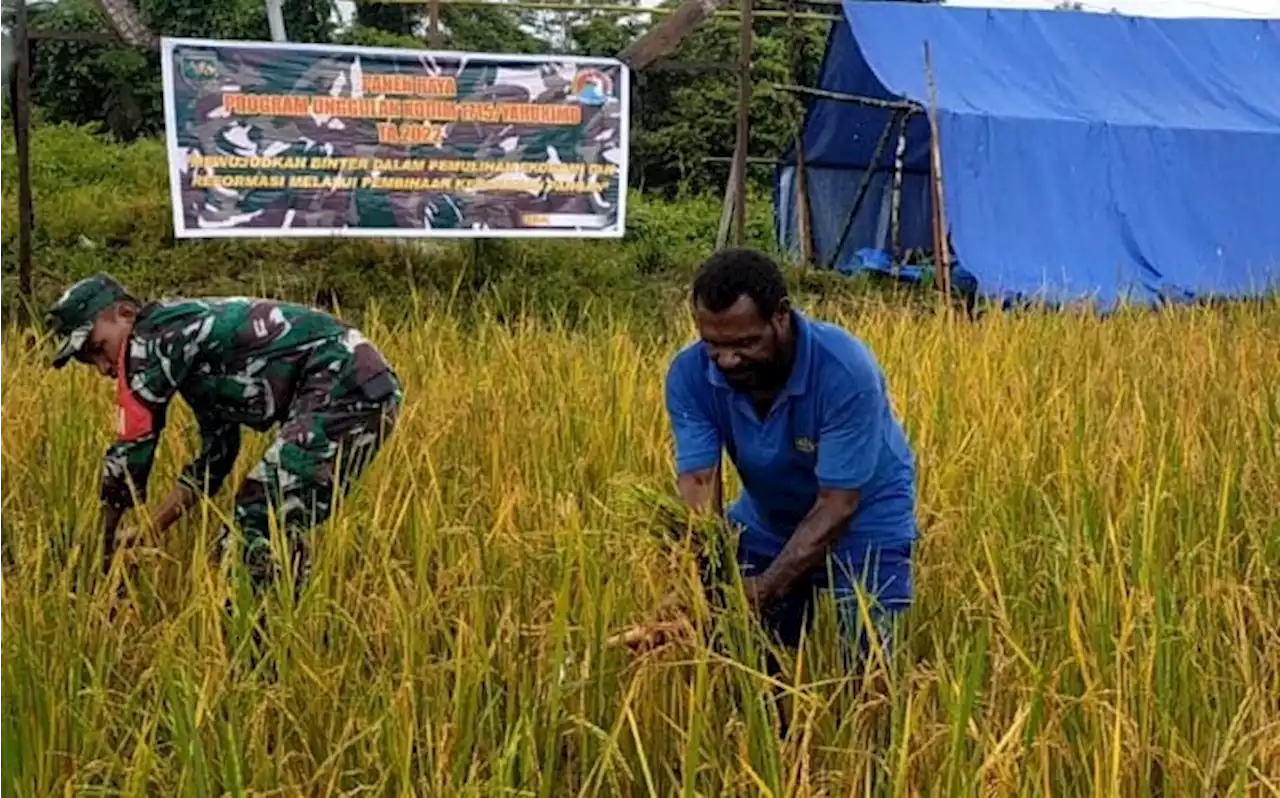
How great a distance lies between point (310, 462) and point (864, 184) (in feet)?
26.4

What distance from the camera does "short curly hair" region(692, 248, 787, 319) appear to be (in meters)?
2.39

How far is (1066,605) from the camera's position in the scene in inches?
93.5

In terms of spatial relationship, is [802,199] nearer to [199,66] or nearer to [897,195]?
[897,195]

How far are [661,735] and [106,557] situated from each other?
1439 mm

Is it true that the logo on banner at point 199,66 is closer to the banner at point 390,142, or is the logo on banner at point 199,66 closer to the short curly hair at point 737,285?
the banner at point 390,142

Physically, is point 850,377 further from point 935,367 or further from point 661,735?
point 935,367

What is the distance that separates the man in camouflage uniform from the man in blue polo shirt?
0.91 meters

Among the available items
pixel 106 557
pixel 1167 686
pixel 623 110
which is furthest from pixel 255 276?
pixel 1167 686

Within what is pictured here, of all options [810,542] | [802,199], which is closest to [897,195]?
[802,199]

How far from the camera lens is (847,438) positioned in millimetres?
2510

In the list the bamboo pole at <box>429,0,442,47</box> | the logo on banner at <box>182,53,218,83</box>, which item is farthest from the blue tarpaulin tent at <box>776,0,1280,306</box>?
the logo on banner at <box>182,53,218,83</box>

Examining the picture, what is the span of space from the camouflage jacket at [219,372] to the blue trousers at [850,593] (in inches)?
45.1

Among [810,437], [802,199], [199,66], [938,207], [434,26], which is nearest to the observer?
[810,437]

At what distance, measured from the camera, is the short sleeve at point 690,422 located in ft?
8.73
